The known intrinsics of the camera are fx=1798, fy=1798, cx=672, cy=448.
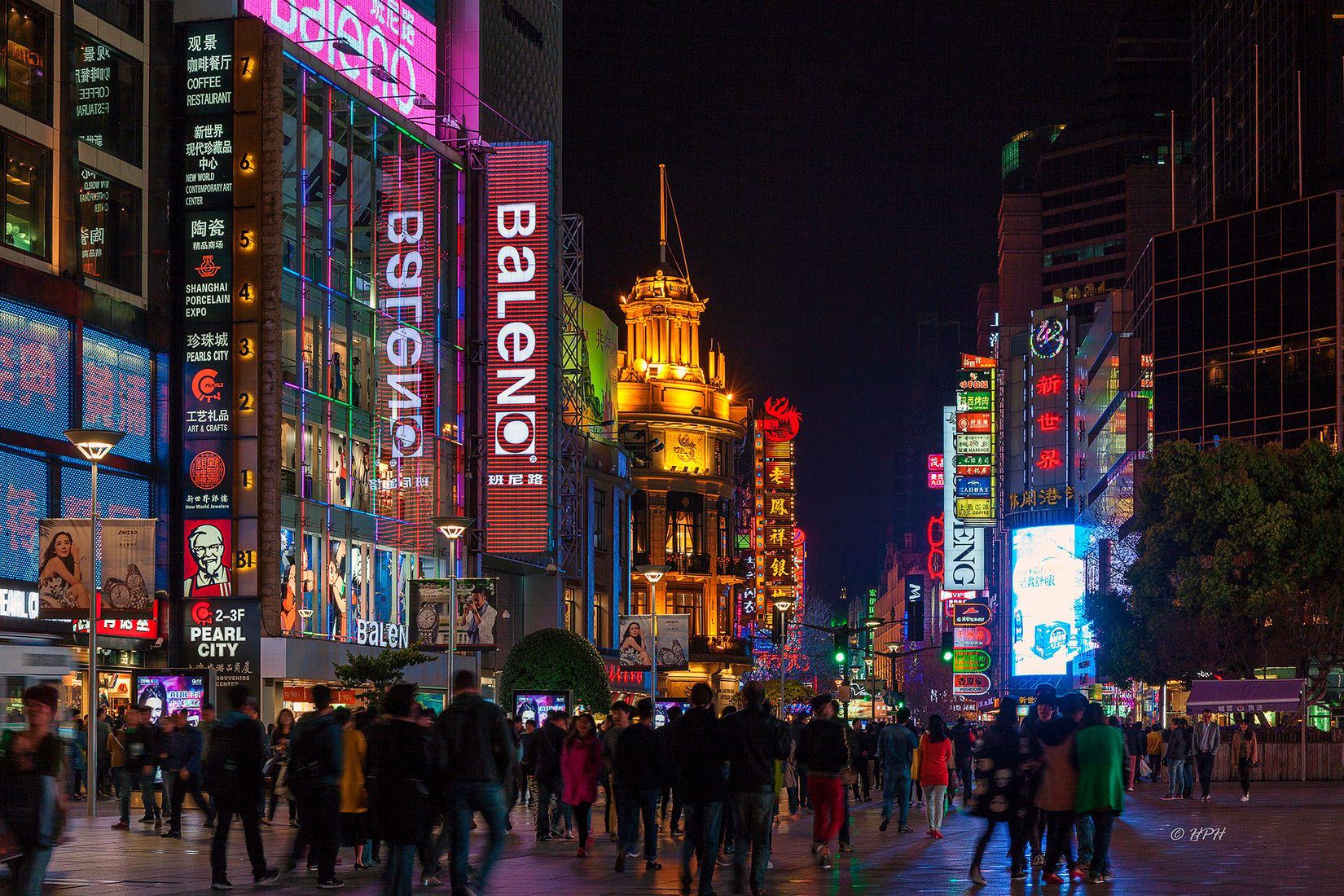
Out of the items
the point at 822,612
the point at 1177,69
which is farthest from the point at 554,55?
the point at 1177,69

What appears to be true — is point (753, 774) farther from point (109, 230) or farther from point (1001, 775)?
point (109, 230)

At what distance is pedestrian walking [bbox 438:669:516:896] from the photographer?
1400 cm

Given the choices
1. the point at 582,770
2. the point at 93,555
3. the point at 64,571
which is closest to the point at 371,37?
the point at 64,571

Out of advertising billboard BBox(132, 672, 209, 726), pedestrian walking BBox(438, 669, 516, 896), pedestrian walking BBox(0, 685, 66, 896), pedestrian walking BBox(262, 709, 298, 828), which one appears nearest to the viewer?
pedestrian walking BBox(0, 685, 66, 896)

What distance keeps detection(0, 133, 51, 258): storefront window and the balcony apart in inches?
2444

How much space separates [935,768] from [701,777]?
34.9 feet

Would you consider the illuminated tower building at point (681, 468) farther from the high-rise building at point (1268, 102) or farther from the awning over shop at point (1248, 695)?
the awning over shop at point (1248, 695)

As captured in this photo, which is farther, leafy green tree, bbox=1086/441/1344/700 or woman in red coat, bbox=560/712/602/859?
leafy green tree, bbox=1086/441/1344/700

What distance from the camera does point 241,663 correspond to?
152 feet

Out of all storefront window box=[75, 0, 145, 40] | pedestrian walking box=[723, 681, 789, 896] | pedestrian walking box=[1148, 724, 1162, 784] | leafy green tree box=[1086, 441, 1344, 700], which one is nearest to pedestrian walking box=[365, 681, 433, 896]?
pedestrian walking box=[723, 681, 789, 896]

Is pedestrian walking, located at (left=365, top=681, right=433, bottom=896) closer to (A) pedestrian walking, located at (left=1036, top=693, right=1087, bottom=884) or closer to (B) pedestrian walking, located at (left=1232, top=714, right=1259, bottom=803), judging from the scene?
(A) pedestrian walking, located at (left=1036, top=693, right=1087, bottom=884)

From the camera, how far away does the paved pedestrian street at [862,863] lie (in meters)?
17.1

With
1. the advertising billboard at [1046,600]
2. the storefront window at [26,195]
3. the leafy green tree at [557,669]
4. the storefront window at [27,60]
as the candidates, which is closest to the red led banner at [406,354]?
the leafy green tree at [557,669]

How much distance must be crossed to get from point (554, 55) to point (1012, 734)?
201 feet
